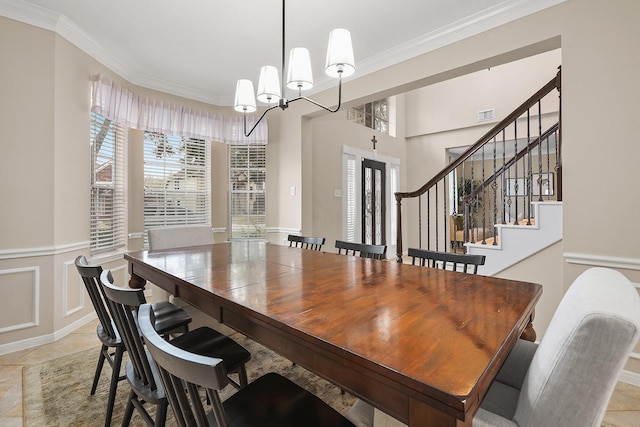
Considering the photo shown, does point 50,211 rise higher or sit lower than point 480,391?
higher

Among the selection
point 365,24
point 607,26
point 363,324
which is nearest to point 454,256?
point 363,324

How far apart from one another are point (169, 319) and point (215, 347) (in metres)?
0.54

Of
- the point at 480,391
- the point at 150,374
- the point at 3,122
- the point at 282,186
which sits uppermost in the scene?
the point at 3,122

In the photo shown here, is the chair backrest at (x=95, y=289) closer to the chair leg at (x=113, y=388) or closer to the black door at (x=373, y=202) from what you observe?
the chair leg at (x=113, y=388)

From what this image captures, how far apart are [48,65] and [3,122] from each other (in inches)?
23.8

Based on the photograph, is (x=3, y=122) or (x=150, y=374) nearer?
(x=150, y=374)

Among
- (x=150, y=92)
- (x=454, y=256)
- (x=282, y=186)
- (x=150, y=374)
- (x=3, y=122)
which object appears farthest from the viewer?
(x=282, y=186)

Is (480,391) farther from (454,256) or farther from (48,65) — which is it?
(48,65)

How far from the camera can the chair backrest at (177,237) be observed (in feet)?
9.28

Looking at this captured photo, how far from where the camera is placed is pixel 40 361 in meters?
2.31

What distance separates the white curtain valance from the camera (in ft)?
10.2

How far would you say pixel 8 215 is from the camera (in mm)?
2445

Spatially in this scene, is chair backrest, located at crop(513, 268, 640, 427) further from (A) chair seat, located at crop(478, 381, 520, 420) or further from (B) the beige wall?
(B) the beige wall

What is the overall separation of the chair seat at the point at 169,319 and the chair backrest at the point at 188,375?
1.13 m
